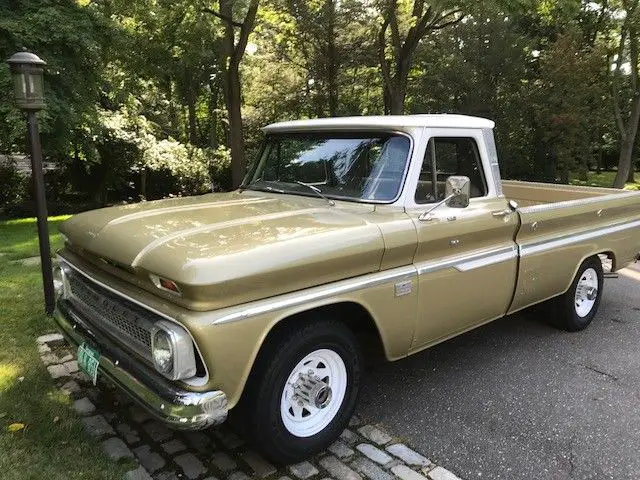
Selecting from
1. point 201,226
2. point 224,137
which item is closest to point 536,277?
point 201,226

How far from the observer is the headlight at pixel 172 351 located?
2457mm

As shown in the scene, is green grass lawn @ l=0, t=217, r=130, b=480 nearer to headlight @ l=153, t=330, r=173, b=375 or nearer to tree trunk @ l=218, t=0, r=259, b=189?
headlight @ l=153, t=330, r=173, b=375

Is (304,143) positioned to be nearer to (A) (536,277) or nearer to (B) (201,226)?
(B) (201,226)

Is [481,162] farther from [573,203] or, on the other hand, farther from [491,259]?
[573,203]

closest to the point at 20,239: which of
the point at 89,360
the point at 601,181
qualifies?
the point at 89,360

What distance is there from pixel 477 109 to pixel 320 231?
1647 centimetres

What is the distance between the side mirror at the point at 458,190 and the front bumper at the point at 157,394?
191cm

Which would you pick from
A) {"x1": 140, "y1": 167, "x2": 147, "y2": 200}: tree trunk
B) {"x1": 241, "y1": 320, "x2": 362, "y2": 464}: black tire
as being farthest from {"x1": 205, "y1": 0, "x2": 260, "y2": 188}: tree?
{"x1": 241, "y1": 320, "x2": 362, "y2": 464}: black tire

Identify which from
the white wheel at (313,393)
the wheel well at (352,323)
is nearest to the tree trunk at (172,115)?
the wheel well at (352,323)

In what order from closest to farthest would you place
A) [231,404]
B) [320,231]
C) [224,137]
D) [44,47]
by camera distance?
[231,404]
[320,231]
[44,47]
[224,137]

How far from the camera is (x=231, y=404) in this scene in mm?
2570

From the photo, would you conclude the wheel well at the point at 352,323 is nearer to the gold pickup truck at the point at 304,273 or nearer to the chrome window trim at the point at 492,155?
the gold pickup truck at the point at 304,273

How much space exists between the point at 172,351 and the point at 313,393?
896 millimetres

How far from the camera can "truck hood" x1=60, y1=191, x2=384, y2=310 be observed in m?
2.49
